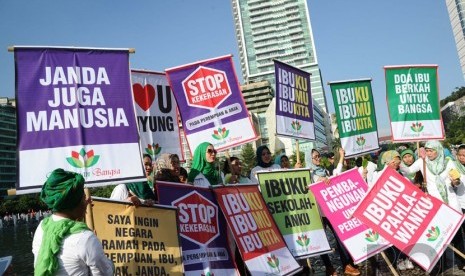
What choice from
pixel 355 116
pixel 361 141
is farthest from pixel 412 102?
pixel 361 141

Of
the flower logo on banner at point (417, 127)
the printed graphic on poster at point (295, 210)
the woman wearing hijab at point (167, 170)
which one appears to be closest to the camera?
the woman wearing hijab at point (167, 170)

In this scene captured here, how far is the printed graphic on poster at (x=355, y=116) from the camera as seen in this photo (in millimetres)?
7477

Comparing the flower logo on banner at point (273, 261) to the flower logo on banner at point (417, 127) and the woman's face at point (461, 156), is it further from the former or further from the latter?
the flower logo on banner at point (417, 127)

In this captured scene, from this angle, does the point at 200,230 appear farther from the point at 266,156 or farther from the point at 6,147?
the point at 6,147

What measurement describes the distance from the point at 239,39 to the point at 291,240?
6935 inches

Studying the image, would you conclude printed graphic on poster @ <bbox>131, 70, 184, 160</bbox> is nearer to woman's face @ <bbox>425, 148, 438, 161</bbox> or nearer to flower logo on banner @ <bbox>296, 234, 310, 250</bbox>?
flower logo on banner @ <bbox>296, 234, 310, 250</bbox>

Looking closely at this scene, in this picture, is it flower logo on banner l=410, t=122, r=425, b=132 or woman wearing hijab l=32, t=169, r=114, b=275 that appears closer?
woman wearing hijab l=32, t=169, r=114, b=275

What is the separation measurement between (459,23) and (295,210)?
14650 centimetres

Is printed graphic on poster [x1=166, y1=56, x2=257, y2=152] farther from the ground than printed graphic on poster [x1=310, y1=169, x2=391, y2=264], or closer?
farther from the ground

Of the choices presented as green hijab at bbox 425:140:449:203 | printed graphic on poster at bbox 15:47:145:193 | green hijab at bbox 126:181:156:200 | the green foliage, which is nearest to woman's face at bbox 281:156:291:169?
green hijab at bbox 425:140:449:203

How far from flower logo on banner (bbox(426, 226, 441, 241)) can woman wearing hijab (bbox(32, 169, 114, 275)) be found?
4269 mm

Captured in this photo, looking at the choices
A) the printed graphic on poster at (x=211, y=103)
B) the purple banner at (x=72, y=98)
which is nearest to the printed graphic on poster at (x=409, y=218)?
the printed graphic on poster at (x=211, y=103)

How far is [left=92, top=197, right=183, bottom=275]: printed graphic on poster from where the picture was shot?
12.0ft

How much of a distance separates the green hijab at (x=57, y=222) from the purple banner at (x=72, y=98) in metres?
1.50
